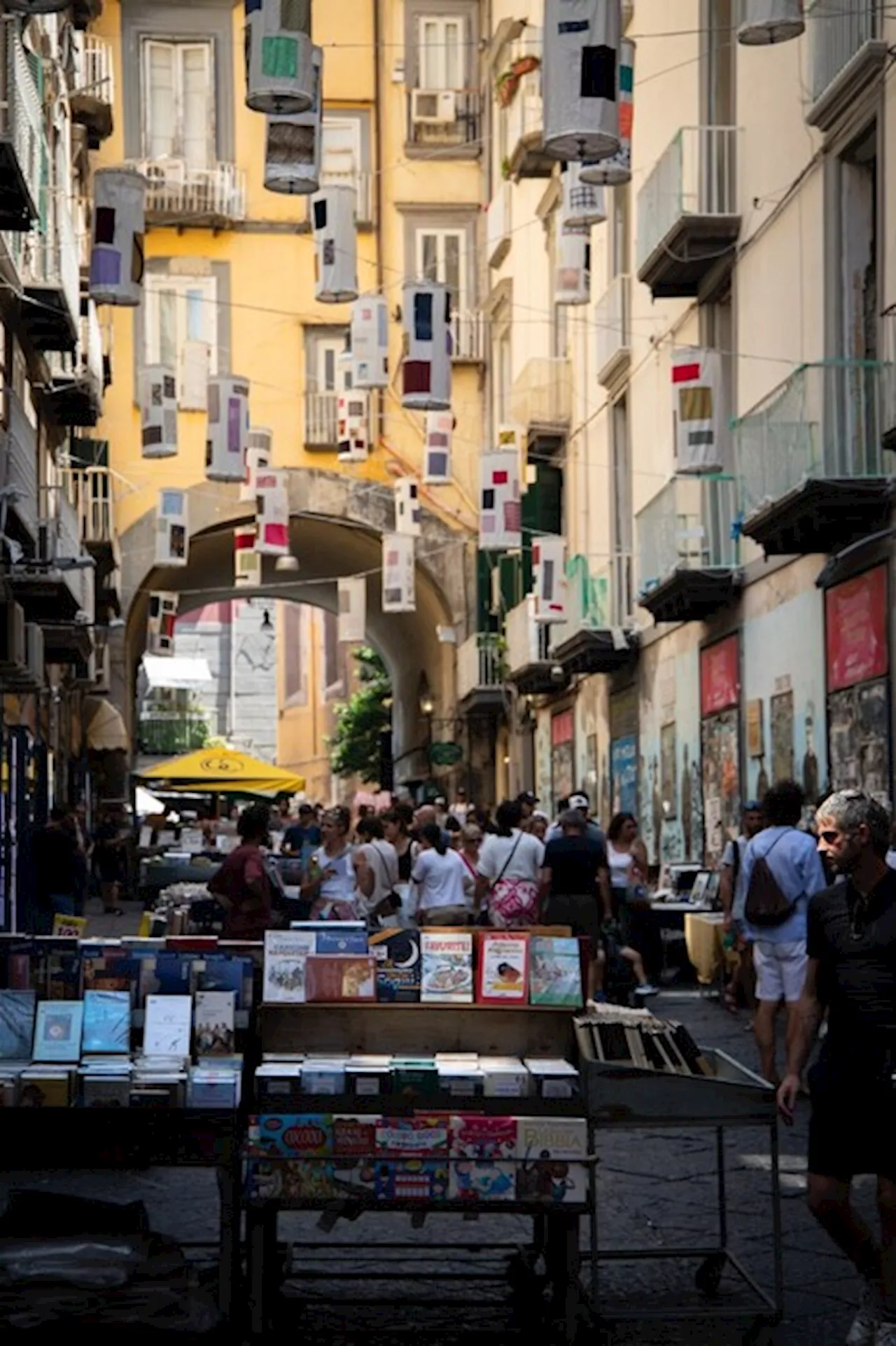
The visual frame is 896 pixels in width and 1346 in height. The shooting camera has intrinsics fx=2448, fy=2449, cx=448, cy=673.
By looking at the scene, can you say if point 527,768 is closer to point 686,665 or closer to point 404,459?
point 404,459

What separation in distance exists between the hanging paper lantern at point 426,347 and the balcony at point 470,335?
11.3 metres

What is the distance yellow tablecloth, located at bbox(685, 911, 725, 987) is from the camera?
59.8 feet

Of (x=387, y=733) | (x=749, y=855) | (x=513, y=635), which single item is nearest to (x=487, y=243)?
(x=513, y=635)

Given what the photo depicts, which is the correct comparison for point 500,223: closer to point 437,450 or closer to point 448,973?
point 437,450

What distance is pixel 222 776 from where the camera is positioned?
33625 millimetres

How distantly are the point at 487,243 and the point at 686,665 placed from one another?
14455 mm

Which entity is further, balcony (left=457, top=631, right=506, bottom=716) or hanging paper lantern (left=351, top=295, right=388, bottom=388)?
balcony (left=457, top=631, right=506, bottom=716)

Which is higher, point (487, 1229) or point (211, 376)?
point (211, 376)

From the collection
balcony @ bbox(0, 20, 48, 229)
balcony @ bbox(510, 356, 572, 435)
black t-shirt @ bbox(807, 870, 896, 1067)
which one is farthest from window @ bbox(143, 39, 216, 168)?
black t-shirt @ bbox(807, 870, 896, 1067)

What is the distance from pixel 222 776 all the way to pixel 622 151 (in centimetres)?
1668

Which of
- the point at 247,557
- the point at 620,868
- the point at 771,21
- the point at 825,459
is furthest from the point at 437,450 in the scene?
the point at 771,21

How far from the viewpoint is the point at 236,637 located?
9069 centimetres

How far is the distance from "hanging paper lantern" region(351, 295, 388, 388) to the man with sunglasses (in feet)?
74.7

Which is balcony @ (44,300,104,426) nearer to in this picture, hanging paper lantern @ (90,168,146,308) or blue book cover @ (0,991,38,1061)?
hanging paper lantern @ (90,168,146,308)
